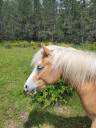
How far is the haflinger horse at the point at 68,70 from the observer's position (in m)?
4.29

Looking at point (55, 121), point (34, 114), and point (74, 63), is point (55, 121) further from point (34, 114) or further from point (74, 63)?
point (74, 63)

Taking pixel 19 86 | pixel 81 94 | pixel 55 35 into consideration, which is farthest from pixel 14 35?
pixel 81 94

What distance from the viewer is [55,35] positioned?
171ft

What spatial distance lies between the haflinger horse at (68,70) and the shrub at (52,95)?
172cm

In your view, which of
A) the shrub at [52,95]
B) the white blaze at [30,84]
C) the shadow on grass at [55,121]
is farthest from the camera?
the shrub at [52,95]

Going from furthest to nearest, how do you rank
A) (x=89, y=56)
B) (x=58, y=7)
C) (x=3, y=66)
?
(x=58, y=7) < (x=3, y=66) < (x=89, y=56)

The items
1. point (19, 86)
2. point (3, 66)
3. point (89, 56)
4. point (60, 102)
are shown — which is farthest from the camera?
point (3, 66)

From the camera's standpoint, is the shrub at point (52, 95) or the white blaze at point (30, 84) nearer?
the white blaze at point (30, 84)

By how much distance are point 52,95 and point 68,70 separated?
6.37 feet

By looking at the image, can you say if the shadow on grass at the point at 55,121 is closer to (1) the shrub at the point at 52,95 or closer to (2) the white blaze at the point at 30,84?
(1) the shrub at the point at 52,95

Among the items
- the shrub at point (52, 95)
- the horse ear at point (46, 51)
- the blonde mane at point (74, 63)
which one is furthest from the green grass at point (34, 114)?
the horse ear at point (46, 51)

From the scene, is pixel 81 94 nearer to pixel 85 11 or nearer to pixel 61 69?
pixel 61 69

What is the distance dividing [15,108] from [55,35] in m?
46.2

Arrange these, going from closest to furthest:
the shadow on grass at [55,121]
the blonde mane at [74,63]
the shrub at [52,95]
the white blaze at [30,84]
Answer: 1. the blonde mane at [74,63]
2. the white blaze at [30,84]
3. the shadow on grass at [55,121]
4. the shrub at [52,95]
